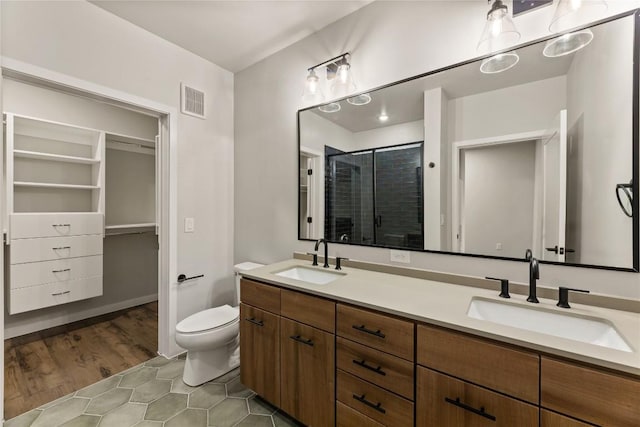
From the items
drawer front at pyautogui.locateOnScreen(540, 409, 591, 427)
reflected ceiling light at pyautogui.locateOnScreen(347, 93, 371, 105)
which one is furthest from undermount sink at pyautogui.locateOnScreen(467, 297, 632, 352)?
reflected ceiling light at pyautogui.locateOnScreen(347, 93, 371, 105)

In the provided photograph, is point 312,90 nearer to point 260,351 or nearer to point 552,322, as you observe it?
point 260,351

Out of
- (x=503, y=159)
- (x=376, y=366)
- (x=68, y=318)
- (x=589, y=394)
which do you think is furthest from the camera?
(x=68, y=318)

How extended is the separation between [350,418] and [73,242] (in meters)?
3.04

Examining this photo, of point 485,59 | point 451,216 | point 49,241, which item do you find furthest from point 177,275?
point 485,59

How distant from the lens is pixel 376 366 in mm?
1214

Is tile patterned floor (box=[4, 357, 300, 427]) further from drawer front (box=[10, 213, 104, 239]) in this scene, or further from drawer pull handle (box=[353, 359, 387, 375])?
drawer front (box=[10, 213, 104, 239])

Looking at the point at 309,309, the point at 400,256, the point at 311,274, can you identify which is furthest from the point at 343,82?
the point at 309,309

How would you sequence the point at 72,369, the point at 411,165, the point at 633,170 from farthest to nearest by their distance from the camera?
1. the point at 72,369
2. the point at 411,165
3. the point at 633,170

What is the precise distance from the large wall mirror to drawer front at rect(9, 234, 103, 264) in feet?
8.34

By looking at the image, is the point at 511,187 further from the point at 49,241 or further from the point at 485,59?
the point at 49,241

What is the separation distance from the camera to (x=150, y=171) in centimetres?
361

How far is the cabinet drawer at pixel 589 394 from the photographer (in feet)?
2.50

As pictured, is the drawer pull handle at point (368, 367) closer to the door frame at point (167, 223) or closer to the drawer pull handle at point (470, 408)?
the drawer pull handle at point (470, 408)

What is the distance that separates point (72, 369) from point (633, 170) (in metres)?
3.67
